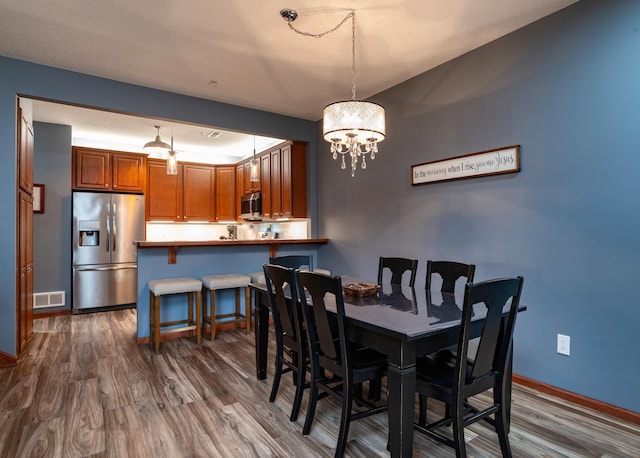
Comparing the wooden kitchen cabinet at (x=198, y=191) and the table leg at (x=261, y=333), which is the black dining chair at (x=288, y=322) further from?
the wooden kitchen cabinet at (x=198, y=191)

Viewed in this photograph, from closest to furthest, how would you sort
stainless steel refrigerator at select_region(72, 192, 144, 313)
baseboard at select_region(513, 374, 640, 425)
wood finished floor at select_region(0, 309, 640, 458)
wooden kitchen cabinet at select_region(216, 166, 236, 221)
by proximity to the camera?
wood finished floor at select_region(0, 309, 640, 458)
baseboard at select_region(513, 374, 640, 425)
stainless steel refrigerator at select_region(72, 192, 144, 313)
wooden kitchen cabinet at select_region(216, 166, 236, 221)

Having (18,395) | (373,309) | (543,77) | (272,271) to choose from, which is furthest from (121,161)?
(543,77)

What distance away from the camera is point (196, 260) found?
161 inches

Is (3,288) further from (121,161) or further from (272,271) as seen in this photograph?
(121,161)

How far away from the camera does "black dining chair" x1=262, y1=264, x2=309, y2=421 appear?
2129 millimetres

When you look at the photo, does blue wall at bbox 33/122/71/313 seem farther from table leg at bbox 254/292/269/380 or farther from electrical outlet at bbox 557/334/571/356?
electrical outlet at bbox 557/334/571/356

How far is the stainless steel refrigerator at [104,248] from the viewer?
5113 millimetres

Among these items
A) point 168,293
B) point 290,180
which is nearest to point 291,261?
point 168,293

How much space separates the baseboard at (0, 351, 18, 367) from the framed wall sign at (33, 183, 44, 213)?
2482mm

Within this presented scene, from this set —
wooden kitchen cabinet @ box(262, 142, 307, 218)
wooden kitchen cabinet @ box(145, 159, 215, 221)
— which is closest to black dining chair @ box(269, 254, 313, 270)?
wooden kitchen cabinet @ box(262, 142, 307, 218)

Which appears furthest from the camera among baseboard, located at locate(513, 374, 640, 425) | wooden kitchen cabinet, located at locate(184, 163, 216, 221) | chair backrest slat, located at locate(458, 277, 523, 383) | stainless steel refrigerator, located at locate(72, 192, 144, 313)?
wooden kitchen cabinet, located at locate(184, 163, 216, 221)

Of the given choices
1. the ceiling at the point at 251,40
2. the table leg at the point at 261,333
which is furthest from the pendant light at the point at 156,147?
the table leg at the point at 261,333

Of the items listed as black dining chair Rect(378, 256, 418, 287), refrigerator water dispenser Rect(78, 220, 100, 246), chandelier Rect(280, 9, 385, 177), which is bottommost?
black dining chair Rect(378, 256, 418, 287)

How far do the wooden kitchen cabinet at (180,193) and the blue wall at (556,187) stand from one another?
14.5ft
